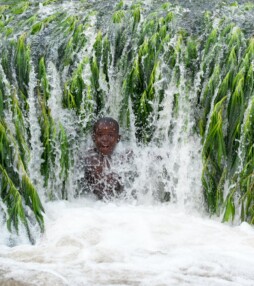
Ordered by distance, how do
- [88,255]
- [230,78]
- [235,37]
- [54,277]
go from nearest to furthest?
[54,277]
[88,255]
[230,78]
[235,37]

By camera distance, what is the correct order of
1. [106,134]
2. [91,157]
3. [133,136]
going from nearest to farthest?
[106,134], [91,157], [133,136]

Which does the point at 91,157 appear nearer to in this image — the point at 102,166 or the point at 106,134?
the point at 102,166

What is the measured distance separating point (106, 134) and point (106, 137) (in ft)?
0.11

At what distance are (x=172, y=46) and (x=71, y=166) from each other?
1.96 meters

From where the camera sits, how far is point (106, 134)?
23.0 ft

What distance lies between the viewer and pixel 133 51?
7645 millimetres

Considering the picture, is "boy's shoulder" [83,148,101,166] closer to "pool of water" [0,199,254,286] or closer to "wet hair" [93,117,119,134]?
"wet hair" [93,117,119,134]

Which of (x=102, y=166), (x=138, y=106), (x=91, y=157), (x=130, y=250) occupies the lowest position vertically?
(x=130, y=250)

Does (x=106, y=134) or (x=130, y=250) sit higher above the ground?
(x=106, y=134)

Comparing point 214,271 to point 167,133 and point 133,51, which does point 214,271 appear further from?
point 133,51

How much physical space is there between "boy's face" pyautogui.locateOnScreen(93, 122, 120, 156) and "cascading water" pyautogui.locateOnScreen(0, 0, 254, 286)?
0.62 ft

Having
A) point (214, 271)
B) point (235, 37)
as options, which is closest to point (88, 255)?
point (214, 271)

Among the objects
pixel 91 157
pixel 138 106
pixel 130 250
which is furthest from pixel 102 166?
pixel 130 250

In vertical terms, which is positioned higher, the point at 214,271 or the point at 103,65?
the point at 103,65
